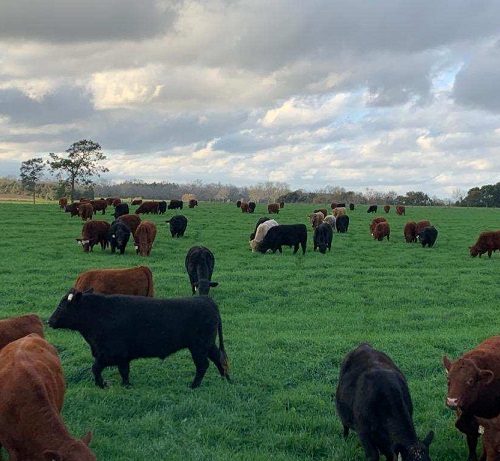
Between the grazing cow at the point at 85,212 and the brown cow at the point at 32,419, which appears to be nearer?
the brown cow at the point at 32,419

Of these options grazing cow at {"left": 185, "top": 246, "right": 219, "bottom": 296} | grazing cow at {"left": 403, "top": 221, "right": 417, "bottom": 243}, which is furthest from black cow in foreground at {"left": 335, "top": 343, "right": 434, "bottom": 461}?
grazing cow at {"left": 403, "top": 221, "right": 417, "bottom": 243}

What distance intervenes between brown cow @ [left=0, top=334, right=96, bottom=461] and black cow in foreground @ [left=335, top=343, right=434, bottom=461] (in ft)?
9.27

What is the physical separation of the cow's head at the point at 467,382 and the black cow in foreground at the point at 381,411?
534mm

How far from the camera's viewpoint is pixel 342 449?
6516mm

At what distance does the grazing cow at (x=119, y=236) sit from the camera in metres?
24.6

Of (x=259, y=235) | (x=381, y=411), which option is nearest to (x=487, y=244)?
(x=259, y=235)

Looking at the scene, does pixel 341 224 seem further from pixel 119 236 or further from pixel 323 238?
pixel 119 236

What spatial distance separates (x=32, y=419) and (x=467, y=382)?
14.9 feet

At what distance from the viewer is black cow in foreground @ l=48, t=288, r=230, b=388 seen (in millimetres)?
8477

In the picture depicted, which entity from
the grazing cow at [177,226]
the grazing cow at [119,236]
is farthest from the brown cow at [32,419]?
the grazing cow at [177,226]

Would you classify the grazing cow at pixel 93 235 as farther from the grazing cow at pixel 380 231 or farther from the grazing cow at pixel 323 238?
the grazing cow at pixel 380 231

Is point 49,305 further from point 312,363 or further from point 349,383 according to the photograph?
point 349,383

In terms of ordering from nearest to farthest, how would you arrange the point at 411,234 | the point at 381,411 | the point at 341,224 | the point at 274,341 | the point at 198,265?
the point at 381,411
the point at 274,341
the point at 198,265
the point at 411,234
the point at 341,224

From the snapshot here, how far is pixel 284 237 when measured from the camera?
2609 cm
